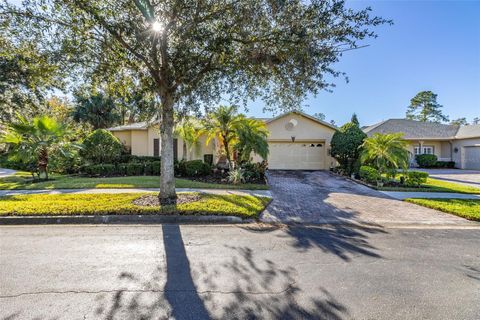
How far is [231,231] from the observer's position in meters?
5.82

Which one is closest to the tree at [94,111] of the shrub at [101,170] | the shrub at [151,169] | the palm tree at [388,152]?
the shrub at [101,170]

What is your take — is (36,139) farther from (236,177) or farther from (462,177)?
(462,177)

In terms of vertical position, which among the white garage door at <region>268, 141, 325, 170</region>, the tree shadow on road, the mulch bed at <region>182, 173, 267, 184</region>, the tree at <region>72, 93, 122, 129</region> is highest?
the tree at <region>72, 93, 122, 129</region>

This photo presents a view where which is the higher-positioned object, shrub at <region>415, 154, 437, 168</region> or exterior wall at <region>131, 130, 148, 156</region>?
exterior wall at <region>131, 130, 148, 156</region>

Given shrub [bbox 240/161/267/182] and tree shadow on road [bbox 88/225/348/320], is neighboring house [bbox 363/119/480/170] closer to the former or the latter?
shrub [bbox 240/161/267/182]

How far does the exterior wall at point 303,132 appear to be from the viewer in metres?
18.0

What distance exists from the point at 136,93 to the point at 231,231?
648 cm

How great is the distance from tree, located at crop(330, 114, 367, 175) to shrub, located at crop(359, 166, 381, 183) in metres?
1.50

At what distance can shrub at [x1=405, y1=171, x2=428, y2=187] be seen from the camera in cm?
1208

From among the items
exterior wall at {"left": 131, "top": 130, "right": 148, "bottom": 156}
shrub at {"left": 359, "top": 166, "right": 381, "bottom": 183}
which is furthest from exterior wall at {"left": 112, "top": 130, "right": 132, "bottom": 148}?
shrub at {"left": 359, "top": 166, "right": 381, "bottom": 183}

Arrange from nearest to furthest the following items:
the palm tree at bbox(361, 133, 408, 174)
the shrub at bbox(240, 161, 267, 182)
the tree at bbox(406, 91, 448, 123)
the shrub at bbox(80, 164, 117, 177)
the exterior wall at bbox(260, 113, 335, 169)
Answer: the palm tree at bbox(361, 133, 408, 174) < the shrub at bbox(240, 161, 267, 182) < the shrub at bbox(80, 164, 117, 177) < the exterior wall at bbox(260, 113, 335, 169) < the tree at bbox(406, 91, 448, 123)

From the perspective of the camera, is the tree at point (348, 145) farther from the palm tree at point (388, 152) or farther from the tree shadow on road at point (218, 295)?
the tree shadow on road at point (218, 295)

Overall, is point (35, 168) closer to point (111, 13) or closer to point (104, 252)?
point (111, 13)

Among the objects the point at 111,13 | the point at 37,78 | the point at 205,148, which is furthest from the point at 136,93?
the point at 205,148
